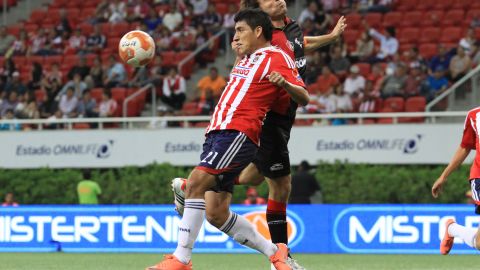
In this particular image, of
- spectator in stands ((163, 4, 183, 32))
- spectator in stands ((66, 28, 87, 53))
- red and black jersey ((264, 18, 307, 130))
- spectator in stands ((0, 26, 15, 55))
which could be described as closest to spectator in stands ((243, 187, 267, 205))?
spectator in stands ((163, 4, 183, 32))

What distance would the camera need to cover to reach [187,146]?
2203 cm

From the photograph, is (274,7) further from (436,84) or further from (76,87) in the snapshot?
(76,87)

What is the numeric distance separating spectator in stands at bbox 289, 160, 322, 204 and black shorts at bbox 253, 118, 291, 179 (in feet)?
31.2

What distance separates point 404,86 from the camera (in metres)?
20.9

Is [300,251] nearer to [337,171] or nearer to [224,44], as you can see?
[337,171]

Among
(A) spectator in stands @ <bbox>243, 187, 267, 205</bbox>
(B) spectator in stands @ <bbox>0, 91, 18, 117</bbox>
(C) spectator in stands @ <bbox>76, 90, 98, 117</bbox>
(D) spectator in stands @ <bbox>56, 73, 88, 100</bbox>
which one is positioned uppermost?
(D) spectator in stands @ <bbox>56, 73, 88, 100</bbox>

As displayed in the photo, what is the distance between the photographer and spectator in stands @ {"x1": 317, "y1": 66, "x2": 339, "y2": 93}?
21.4m

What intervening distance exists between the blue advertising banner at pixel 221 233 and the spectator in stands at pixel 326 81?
14.8 feet

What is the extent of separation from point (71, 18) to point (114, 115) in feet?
17.2

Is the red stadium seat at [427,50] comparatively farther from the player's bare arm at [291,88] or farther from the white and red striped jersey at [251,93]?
the player's bare arm at [291,88]

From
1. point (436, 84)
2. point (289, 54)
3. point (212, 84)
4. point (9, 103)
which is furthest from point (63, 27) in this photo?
point (289, 54)

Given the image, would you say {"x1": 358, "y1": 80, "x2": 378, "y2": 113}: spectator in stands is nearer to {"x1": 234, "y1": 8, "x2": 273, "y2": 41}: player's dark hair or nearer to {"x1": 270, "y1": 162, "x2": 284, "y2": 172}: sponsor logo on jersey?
{"x1": 270, "y1": 162, "x2": 284, "y2": 172}: sponsor logo on jersey

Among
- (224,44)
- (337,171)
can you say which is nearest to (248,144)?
(337,171)

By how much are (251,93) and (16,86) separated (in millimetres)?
17031
